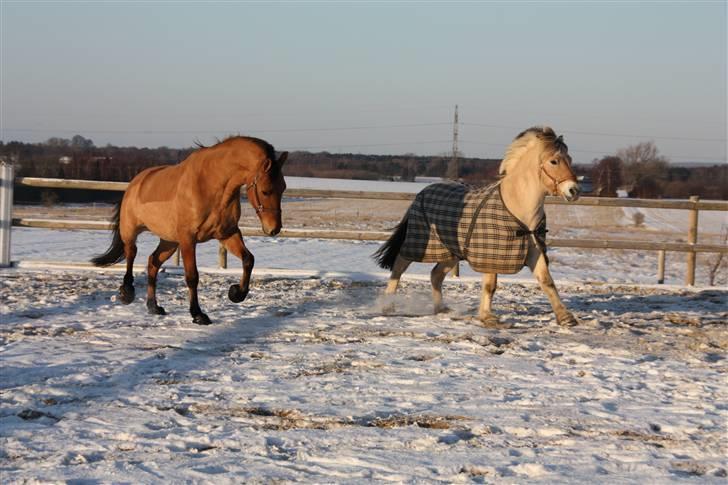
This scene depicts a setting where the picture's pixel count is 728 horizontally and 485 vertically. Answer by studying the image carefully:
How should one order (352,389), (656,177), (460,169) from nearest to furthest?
(352,389) → (460,169) → (656,177)

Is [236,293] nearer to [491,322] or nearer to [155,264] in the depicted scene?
[155,264]

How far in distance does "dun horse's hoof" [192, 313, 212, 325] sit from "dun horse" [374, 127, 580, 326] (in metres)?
2.09

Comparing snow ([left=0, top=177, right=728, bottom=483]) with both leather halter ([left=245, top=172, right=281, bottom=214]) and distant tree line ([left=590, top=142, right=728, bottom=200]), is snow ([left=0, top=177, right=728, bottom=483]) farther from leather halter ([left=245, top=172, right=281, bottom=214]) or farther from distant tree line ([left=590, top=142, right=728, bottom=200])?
distant tree line ([left=590, top=142, right=728, bottom=200])

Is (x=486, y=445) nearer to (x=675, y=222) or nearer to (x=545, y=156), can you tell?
(x=545, y=156)

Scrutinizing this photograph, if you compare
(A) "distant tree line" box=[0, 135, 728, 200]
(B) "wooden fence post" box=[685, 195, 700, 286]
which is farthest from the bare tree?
(B) "wooden fence post" box=[685, 195, 700, 286]

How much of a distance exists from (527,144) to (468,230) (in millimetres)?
879

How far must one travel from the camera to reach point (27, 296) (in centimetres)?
812

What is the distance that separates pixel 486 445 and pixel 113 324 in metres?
3.96

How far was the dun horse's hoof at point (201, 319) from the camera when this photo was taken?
684 centimetres

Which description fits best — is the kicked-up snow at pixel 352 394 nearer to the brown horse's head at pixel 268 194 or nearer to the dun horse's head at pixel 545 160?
the brown horse's head at pixel 268 194

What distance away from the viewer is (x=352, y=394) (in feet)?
15.3

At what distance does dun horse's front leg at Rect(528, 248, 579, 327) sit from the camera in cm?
706

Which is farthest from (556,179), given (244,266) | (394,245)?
(244,266)

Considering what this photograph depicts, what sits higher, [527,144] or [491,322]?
[527,144]
